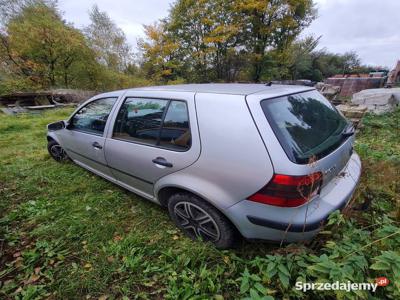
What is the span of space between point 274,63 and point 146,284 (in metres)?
19.4

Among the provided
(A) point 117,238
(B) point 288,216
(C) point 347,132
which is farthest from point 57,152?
(C) point 347,132

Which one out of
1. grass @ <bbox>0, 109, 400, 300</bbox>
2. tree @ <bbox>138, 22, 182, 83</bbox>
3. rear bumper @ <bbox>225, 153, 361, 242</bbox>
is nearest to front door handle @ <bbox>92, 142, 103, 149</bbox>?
grass @ <bbox>0, 109, 400, 300</bbox>

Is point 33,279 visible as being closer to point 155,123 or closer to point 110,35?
point 155,123

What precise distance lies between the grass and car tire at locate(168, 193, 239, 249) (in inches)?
3.8

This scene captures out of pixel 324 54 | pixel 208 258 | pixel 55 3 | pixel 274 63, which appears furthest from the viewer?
pixel 324 54

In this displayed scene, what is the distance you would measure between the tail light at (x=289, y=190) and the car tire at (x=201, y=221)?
18.8 inches

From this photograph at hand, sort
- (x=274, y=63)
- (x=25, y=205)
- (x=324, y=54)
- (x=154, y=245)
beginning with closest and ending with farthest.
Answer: (x=154, y=245), (x=25, y=205), (x=274, y=63), (x=324, y=54)

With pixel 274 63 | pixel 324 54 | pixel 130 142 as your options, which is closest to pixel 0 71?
pixel 130 142

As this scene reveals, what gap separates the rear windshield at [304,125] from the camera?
1.47m

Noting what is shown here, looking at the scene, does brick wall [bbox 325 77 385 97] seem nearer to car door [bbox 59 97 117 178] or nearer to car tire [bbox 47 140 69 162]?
car door [bbox 59 97 117 178]

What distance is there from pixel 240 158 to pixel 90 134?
7.21ft

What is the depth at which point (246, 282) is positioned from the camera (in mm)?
1437

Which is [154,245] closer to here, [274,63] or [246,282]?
[246,282]

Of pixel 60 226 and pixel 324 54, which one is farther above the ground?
pixel 324 54
